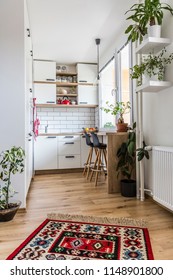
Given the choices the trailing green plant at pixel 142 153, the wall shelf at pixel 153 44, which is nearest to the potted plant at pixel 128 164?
the trailing green plant at pixel 142 153

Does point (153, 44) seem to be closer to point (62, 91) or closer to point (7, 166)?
point (7, 166)

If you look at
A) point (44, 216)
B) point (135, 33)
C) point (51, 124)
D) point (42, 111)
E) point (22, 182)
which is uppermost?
point (135, 33)

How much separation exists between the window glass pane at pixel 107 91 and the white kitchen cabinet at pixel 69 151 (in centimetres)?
74

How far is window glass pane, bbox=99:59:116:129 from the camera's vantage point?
4348 mm

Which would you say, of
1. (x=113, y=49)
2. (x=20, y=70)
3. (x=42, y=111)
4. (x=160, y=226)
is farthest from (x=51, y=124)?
(x=160, y=226)

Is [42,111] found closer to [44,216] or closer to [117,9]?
[117,9]

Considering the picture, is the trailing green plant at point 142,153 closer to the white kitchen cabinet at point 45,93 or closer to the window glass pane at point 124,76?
the window glass pane at point 124,76

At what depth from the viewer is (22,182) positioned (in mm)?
2402

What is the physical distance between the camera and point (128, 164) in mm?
2973

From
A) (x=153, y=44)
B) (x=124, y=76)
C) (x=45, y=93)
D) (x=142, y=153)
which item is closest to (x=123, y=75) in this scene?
(x=124, y=76)

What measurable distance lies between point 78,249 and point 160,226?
858 millimetres

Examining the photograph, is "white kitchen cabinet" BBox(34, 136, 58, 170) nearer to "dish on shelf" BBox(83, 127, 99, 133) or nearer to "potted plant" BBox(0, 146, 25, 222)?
"dish on shelf" BBox(83, 127, 99, 133)

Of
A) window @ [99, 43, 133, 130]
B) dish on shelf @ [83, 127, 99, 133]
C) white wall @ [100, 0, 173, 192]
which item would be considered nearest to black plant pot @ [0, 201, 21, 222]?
white wall @ [100, 0, 173, 192]

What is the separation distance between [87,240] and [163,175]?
41.0 inches
